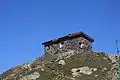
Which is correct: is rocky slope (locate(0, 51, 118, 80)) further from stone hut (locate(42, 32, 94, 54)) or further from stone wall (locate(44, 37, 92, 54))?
stone hut (locate(42, 32, 94, 54))

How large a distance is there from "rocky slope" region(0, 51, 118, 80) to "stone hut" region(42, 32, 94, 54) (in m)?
10.7

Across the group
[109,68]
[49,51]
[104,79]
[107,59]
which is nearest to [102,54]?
[107,59]

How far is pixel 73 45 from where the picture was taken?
7619 cm

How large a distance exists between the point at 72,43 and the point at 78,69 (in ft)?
70.1

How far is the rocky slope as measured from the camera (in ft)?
172

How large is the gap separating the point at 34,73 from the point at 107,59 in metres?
17.5

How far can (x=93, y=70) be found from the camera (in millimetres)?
54656

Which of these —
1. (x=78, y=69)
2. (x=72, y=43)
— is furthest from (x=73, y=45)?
(x=78, y=69)

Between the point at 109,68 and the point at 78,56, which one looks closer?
the point at 109,68

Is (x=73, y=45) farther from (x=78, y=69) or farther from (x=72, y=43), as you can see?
(x=78, y=69)

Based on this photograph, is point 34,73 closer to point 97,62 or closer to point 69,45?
point 97,62

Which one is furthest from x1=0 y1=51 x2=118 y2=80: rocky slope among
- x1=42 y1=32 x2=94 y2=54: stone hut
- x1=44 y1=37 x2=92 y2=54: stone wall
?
x1=42 y1=32 x2=94 y2=54: stone hut

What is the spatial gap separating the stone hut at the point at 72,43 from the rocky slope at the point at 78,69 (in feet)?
34.9

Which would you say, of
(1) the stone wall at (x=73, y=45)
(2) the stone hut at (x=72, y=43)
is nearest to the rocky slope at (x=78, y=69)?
(1) the stone wall at (x=73, y=45)
